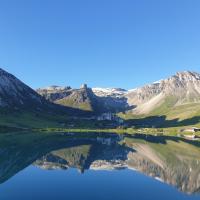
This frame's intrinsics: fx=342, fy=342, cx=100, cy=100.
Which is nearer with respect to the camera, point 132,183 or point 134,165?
point 132,183

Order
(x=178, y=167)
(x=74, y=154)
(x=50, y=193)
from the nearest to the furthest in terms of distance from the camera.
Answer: (x=50, y=193)
(x=178, y=167)
(x=74, y=154)

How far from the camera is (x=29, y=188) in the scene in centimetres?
6128

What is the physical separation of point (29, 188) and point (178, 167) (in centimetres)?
4837

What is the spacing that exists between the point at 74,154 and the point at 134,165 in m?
28.2

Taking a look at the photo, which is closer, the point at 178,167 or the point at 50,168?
the point at 50,168

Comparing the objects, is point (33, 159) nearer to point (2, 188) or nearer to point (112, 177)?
point (112, 177)

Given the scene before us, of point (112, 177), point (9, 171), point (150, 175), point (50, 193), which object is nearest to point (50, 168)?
point (9, 171)

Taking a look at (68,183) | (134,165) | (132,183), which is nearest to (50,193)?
(68,183)

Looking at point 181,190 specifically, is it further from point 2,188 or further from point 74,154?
point 74,154

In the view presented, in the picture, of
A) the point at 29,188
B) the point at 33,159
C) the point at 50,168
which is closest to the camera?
the point at 29,188

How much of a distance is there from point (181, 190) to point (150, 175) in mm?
Result: 18577

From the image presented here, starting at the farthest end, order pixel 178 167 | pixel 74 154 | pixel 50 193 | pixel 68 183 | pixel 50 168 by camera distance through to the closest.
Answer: pixel 74 154 → pixel 178 167 → pixel 50 168 → pixel 68 183 → pixel 50 193

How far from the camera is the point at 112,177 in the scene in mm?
77062

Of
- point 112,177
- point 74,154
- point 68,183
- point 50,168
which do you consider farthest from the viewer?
point 74,154
